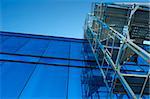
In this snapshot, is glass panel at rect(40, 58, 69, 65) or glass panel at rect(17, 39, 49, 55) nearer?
glass panel at rect(40, 58, 69, 65)

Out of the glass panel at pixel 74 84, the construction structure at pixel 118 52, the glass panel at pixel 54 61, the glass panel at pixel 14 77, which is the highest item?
the construction structure at pixel 118 52

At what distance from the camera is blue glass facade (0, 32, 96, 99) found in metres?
4.98

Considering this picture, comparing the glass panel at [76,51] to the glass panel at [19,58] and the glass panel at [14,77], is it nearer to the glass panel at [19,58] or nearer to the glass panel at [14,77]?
the glass panel at [19,58]

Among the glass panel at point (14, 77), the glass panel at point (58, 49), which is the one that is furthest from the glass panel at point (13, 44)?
the glass panel at point (14, 77)

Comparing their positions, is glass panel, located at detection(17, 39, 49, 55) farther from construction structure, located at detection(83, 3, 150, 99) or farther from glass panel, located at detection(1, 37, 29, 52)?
A: construction structure, located at detection(83, 3, 150, 99)

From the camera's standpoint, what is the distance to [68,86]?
530cm

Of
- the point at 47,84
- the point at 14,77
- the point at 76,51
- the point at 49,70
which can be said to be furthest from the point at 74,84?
the point at 76,51

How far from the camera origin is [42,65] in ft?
21.1

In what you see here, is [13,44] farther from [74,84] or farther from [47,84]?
[74,84]

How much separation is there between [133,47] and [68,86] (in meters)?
3.01

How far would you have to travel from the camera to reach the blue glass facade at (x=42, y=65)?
4.98 meters

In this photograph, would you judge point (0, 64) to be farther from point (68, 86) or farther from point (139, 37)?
point (139, 37)

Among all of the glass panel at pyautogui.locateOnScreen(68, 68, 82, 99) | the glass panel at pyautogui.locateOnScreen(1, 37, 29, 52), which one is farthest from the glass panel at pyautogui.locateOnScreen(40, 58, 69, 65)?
the glass panel at pyautogui.locateOnScreen(1, 37, 29, 52)

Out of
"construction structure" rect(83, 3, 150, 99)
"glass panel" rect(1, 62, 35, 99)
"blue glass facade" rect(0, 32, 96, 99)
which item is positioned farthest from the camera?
"blue glass facade" rect(0, 32, 96, 99)
